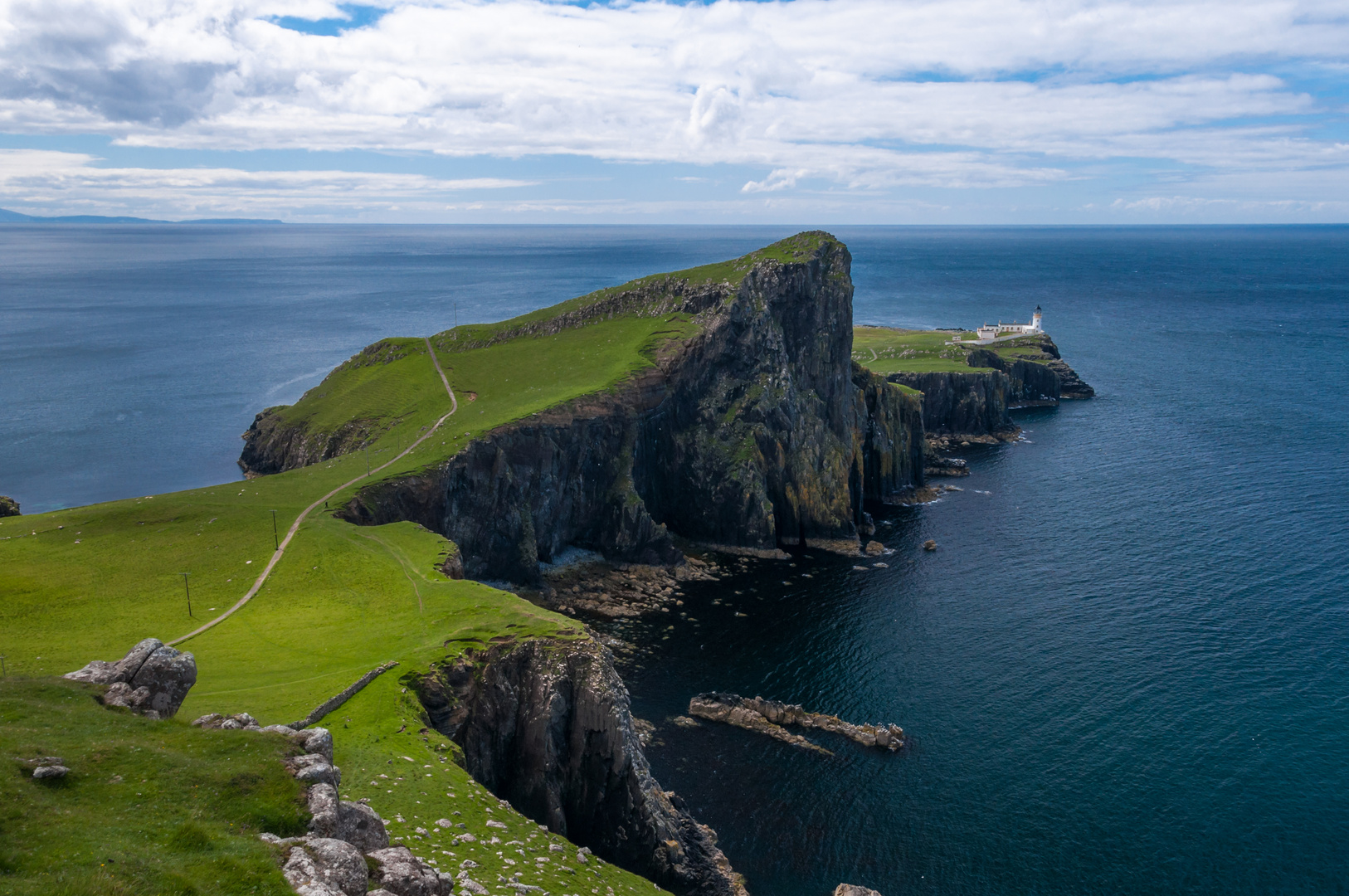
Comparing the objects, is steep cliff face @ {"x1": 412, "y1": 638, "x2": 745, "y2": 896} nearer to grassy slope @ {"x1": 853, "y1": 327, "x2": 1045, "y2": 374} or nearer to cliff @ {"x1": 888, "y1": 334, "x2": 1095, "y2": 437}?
grassy slope @ {"x1": 853, "y1": 327, "x2": 1045, "y2": 374}

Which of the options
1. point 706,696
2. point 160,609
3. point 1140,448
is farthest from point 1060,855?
point 1140,448

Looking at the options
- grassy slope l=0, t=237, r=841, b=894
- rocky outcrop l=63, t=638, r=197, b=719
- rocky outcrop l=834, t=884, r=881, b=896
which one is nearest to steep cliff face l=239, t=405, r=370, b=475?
grassy slope l=0, t=237, r=841, b=894

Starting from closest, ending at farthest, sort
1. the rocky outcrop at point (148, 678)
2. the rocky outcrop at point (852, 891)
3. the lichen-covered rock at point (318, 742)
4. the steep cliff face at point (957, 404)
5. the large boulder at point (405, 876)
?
the large boulder at point (405, 876)
the lichen-covered rock at point (318, 742)
the rocky outcrop at point (148, 678)
the rocky outcrop at point (852, 891)
the steep cliff face at point (957, 404)

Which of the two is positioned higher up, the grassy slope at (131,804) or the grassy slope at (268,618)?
the grassy slope at (131,804)

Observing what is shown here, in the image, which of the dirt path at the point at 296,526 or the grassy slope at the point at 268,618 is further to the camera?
the dirt path at the point at 296,526

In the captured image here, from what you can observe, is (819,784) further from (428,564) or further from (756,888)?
(428,564)

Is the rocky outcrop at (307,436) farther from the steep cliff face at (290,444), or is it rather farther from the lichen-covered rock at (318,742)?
the lichen-covered rock at (318,742)

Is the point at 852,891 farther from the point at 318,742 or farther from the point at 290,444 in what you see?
the point at 290,444

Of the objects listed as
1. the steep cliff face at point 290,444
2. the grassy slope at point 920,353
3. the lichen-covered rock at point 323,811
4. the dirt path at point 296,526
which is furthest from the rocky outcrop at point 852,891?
the grassy slope at point 920,353
